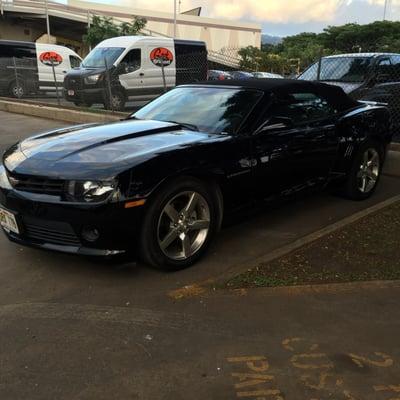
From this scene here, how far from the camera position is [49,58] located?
21172 mm

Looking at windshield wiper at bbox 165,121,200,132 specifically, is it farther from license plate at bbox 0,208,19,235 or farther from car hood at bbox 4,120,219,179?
license plate at bbox 0,208,19,235

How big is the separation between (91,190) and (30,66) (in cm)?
1782

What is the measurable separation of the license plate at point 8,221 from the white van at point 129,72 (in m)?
9.55

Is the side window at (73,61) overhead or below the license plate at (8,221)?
overhead

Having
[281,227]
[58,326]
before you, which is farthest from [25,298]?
[281,227]

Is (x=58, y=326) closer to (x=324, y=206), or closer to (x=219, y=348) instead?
(x=219, y=348)

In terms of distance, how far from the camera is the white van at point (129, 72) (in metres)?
13.9

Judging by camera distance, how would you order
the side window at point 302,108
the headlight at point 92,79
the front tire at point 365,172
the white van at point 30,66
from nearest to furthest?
the side window at point 302,108 → the front tire at point 365,172 → the headlight at point 92,79 → the white van at point 30,66

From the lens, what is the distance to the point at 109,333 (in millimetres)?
3148

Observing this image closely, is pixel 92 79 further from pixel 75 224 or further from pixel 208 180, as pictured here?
pixel 75 224

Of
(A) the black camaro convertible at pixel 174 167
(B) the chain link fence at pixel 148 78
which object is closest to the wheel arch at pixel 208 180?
(A) the black camaro convertible at pixel 174 167

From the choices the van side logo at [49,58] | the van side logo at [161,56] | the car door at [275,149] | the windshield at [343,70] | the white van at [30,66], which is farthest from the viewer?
the van side logo at [49,58]

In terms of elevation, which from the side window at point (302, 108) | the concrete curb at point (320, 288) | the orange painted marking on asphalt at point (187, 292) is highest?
the side window at point (302, 108)

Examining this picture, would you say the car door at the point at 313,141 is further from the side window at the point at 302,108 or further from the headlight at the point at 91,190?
the headlight at the point at 91,190
